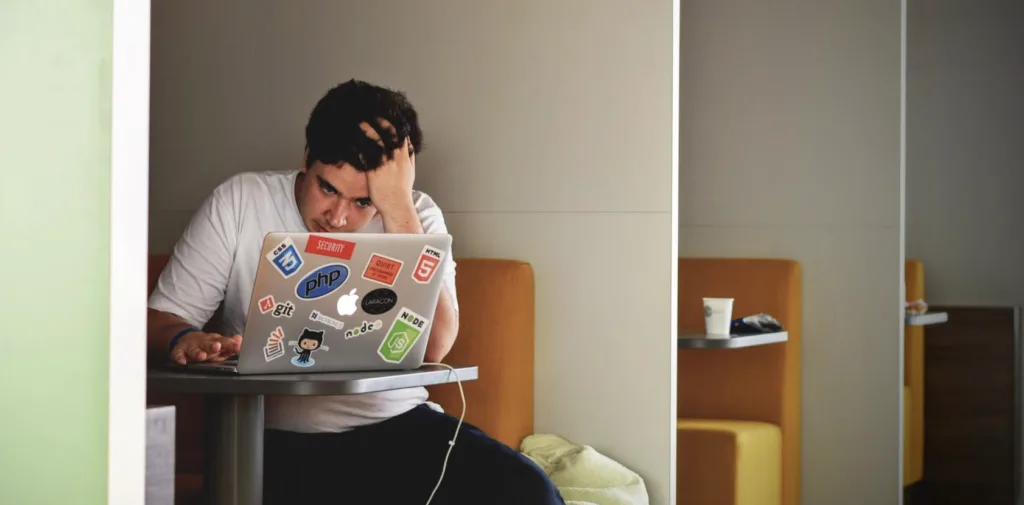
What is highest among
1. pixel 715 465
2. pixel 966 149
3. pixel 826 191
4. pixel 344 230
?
pixel 966 149

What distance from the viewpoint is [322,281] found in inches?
74.2

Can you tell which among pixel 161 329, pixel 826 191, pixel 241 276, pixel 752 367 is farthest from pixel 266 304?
pixel 826 191

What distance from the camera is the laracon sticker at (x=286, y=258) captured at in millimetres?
1862

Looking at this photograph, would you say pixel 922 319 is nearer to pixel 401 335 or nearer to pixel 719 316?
pixel 719 316

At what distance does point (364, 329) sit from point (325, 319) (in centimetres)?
7

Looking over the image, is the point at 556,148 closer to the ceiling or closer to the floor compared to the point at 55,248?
closer to the ceiling

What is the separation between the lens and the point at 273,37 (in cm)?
330

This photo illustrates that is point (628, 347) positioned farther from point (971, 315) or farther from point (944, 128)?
point (944, 128)

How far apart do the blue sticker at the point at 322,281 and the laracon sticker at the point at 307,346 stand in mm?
61

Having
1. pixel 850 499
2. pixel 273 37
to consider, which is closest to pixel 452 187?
pixel 273 37

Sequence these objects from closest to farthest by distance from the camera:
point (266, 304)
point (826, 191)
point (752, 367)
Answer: point (266, 304)
point (752, 367)
point (826, 191)

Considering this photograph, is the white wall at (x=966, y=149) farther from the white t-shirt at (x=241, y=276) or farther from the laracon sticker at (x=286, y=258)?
the laracon sticker at (x=286, y=258)

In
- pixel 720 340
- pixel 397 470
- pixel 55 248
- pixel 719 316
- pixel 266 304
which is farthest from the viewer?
pixel 719 316

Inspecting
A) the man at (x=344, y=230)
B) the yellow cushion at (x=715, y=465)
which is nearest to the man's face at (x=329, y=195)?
the man at (x=344, y=230)
